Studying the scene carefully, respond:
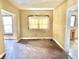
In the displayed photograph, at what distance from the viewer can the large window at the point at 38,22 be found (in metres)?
9.59

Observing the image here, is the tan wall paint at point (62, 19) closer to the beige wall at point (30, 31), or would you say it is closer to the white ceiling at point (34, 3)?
the white ceiling at point (34, 3)

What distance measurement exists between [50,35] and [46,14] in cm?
156

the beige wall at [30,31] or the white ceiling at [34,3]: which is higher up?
the white ceiling at [34,3]

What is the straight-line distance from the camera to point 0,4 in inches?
174

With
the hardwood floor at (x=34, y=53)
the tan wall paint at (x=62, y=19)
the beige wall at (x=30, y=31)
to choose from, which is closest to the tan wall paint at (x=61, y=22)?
the tan wall paint at (x=62, y=19)

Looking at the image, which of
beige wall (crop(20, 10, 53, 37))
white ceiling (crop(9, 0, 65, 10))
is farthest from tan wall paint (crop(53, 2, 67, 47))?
beige wall (crop(20, 10, 53, 37))

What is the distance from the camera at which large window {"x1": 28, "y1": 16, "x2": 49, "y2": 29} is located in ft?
31.4

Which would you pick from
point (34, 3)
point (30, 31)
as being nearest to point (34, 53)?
point (34, 3)

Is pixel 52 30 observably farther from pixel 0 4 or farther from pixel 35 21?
pixel 0 4

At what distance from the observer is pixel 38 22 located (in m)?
9.63

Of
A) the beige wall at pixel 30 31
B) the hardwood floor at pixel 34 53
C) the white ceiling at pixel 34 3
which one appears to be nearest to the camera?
the hardwood floor at pixel 34 53

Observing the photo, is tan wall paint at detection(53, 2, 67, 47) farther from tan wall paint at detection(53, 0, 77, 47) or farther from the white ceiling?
the white ceiling

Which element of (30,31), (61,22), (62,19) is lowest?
(30,31)

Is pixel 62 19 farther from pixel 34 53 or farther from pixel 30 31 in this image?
pixel 30 31
